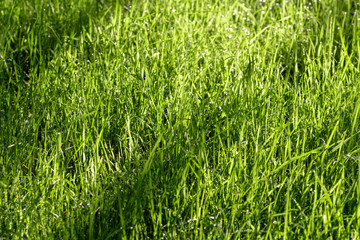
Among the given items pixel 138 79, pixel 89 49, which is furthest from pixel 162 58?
pixel 89 49

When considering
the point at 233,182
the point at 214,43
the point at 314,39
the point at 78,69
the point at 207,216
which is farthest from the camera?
the point at 314,39

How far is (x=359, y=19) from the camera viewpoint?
3121 mm

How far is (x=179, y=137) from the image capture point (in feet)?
6.79

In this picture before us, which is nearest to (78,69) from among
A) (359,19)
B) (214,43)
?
(214,43)

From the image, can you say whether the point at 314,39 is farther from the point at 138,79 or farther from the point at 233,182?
the point at 233,182

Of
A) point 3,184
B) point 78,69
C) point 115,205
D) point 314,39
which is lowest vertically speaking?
point 115,205

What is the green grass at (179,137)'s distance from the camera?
1750 mm

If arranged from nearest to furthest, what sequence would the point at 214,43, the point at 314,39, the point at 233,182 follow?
the point at 233,182 < the point at 214,43 < the point at 314,39

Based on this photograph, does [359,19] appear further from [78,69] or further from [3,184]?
[3,184]

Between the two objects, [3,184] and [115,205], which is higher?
[3,184]

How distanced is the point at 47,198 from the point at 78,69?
106 cm

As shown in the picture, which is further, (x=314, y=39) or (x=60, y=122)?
(x=314, y=39)

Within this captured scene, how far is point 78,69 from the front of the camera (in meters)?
2.66

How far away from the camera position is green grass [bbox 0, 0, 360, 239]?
1.75m
